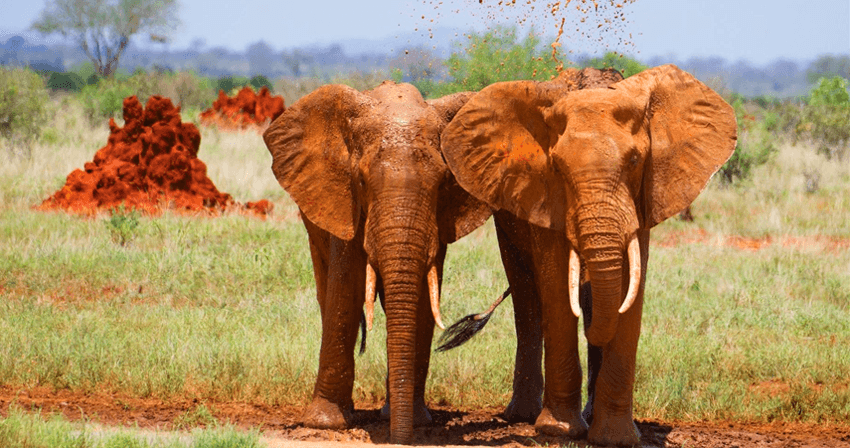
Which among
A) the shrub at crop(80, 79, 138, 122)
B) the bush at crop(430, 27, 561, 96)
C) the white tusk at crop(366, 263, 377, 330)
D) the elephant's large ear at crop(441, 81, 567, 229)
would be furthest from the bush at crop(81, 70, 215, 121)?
the white tusk at crop(366, 263, 377, 330)

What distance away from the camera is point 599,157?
6.54 meters

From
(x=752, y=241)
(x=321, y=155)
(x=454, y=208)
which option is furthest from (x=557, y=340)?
(x=752, y=241)

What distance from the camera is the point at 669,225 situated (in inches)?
665

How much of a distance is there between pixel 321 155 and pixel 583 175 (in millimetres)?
1900

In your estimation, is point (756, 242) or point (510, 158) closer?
point (510, 158)

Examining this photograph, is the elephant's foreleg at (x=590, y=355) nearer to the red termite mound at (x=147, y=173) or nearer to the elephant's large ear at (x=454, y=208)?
the elephant's large ear at (x=454, y=208)

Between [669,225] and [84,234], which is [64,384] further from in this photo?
[669,225]

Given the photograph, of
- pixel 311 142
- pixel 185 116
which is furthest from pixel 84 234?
pixel 185 116

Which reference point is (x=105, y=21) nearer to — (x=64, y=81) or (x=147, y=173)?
(x=64, y=81)

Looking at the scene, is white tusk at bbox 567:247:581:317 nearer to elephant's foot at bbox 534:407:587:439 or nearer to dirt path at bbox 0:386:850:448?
elephant's foot at bbox 534:407:587:439

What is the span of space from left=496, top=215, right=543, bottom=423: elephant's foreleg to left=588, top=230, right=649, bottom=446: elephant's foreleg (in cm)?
106

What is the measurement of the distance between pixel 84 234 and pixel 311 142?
6710 millimetres

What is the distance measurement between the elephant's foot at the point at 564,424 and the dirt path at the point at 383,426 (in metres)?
0.09

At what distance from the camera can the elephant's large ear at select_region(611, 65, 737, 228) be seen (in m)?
→ 7.07
